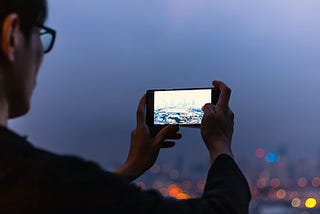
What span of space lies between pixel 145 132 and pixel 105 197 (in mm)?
398

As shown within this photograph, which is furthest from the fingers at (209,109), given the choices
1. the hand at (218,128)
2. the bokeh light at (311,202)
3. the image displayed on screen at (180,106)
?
the bokeh light at (311,202)

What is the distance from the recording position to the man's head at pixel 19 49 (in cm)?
65

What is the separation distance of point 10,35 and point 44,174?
0.16 meters

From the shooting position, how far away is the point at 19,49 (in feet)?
2.18

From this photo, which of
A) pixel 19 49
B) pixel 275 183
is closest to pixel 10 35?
pixel 19 49

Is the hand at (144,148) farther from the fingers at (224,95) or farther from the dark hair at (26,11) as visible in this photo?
the dark hair at (26,11)

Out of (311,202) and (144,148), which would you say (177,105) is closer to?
(144,148)

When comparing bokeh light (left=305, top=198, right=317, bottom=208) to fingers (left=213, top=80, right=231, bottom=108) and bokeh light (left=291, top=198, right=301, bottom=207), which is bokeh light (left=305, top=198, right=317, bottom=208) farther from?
fingers (left=213, top=80, right=231, bottom=108)

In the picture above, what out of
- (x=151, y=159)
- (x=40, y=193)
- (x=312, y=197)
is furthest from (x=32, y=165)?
(x=312, y=197)

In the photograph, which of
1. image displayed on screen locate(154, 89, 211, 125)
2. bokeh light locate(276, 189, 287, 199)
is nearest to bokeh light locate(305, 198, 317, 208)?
bokeh light locate(276, 189, 287, 199)

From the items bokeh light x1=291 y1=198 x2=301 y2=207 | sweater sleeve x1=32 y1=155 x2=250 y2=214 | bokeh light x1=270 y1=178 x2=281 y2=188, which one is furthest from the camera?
bokeh light x1=270 y1=178 x2=281 y2=188

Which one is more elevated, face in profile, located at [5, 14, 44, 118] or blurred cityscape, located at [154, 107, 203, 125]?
face in profile, located at [5, 14, 44, 118]

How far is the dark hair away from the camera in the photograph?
0.66m

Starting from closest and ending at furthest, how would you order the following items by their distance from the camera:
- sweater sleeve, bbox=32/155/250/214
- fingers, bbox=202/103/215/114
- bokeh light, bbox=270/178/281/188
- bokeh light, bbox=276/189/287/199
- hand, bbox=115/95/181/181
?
Result: sweater sleeve, bbox=32/155/250/214, fingers, bbox=202/103/215/114, hand, bbox=115/95/181/181, bokeh light, bbox=276/189/287/199, bokeh light, bbox=270/178/281/188
